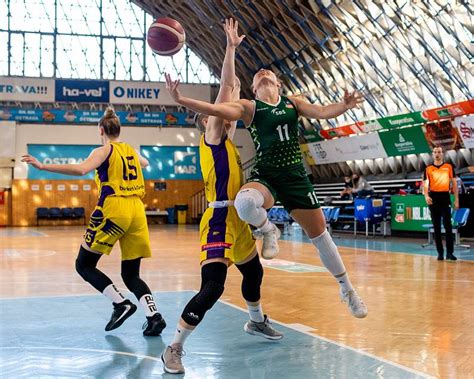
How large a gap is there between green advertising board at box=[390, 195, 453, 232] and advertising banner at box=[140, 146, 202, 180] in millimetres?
16045

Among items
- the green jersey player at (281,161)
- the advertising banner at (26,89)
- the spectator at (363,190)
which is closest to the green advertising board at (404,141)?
the spectator at (363,190)

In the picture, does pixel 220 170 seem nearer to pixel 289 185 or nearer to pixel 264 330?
pixel 289 185

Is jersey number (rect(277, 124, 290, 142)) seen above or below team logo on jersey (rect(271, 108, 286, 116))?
below

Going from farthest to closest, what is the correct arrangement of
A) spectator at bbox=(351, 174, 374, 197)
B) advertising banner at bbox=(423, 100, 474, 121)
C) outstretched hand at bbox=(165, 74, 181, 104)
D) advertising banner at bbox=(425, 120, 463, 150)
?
1. advertising banner at bbox=(425, 120, 463, 150)
2. advertising banner at bbox=(423, 100, 474, 121)
3. spectator at bbox=(351, 174, 374, 197)
4. outstretched hand at bbox=(165, 74, 181, 104)

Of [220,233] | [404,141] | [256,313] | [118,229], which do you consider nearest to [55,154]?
[404,141]

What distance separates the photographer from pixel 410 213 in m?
16.4

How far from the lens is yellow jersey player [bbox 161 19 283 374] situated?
3795 millimetres

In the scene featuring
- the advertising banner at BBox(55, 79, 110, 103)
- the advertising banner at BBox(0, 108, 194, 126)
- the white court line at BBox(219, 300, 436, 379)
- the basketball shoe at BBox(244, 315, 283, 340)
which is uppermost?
the advertising banner at BBox(55, 79, 110, 103)

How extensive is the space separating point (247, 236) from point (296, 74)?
75.5 ft

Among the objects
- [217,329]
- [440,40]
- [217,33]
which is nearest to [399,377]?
[217,329]

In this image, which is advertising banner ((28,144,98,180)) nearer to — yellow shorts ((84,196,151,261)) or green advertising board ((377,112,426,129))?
green advertising board ((377,112,426,129))

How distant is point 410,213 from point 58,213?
62.1ft

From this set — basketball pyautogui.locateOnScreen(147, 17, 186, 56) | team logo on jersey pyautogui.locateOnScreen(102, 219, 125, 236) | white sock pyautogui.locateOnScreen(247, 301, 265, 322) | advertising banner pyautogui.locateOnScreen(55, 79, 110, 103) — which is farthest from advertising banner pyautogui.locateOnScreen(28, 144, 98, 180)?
white sock pyautogui.locateOnScreen(247, 301, 265, 322)

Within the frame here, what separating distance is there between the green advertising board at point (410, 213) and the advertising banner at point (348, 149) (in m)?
6.94
